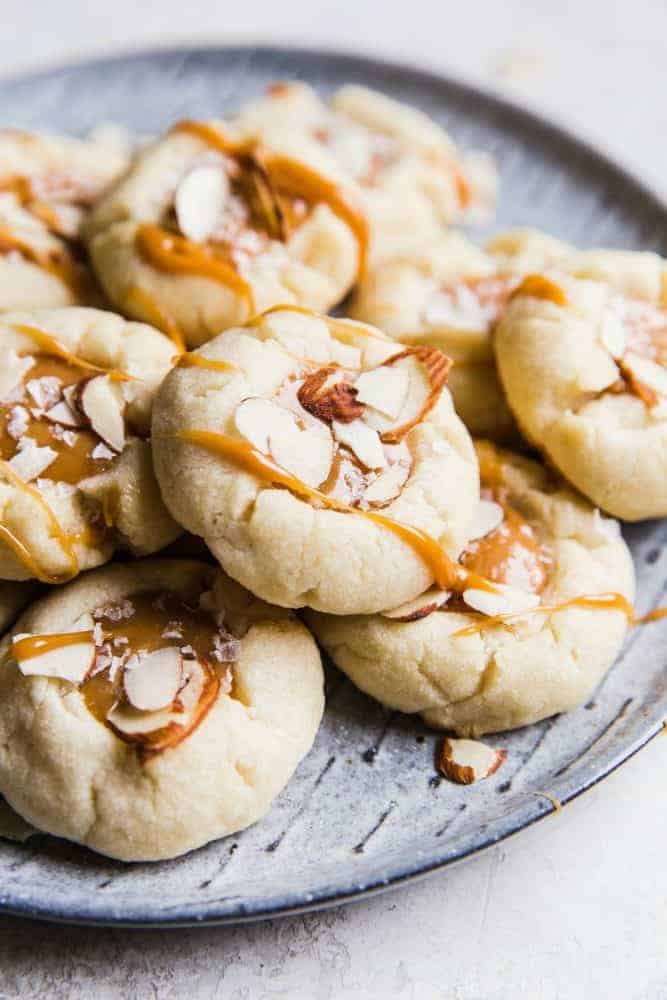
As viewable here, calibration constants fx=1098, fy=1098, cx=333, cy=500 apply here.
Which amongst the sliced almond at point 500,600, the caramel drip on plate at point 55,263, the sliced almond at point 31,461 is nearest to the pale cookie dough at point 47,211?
the caramel drip on plate at point 55,263

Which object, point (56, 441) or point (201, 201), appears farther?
point (201, 201)

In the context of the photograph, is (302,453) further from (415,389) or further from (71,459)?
(71,459)

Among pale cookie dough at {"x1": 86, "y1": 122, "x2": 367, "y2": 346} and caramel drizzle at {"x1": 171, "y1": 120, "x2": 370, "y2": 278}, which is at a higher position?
caramel drizzle at {"x1": 171, "y1": 120, "x2": 370, "y2": 278}

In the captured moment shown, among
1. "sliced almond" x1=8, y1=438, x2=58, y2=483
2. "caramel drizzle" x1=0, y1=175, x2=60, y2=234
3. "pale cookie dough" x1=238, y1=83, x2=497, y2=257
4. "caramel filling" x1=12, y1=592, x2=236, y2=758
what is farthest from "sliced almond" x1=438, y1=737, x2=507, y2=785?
"caramel drizzle" x1=0, y1=175, x2=60, y2=234

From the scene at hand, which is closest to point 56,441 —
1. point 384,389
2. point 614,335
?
point 384,389

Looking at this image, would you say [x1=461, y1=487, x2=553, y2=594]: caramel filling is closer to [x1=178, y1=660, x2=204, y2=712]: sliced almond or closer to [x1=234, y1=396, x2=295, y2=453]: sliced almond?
[x1=234, y1=396, x2=295, y2=453]: sliced almond

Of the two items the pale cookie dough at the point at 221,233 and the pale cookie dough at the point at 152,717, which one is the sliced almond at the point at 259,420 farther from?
the pale cookie dough at the point at 221,233
